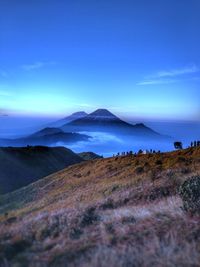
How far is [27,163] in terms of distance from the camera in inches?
4882

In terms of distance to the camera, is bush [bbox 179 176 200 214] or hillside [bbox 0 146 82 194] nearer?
bush [bbox 179 176 200 214]

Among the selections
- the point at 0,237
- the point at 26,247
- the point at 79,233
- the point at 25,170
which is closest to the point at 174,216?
the point at 79,233

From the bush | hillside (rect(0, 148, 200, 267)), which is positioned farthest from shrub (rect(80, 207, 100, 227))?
the bush

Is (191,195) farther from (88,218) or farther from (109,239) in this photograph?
(109,239)

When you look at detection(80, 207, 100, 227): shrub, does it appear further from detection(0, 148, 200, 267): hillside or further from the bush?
the bush

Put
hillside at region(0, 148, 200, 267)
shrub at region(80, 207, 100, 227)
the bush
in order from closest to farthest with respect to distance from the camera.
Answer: hillside at region(0, 148, 200, 267), the bush, shrub at region(80, 207, 100, 227)

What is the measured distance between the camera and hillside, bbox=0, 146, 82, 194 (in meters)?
101

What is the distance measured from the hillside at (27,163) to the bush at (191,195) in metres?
Answer: 78.1

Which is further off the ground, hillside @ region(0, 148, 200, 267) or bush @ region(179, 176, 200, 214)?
bush @ region(179, 176, 200, 214)

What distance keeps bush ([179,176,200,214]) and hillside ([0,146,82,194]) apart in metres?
78.1

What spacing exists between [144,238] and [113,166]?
31.5 meters

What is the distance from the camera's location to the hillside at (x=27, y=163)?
100794 mm

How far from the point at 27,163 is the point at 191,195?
376 ft

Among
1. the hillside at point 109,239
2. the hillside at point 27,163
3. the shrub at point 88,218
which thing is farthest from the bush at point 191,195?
the hillside at point 27,163
